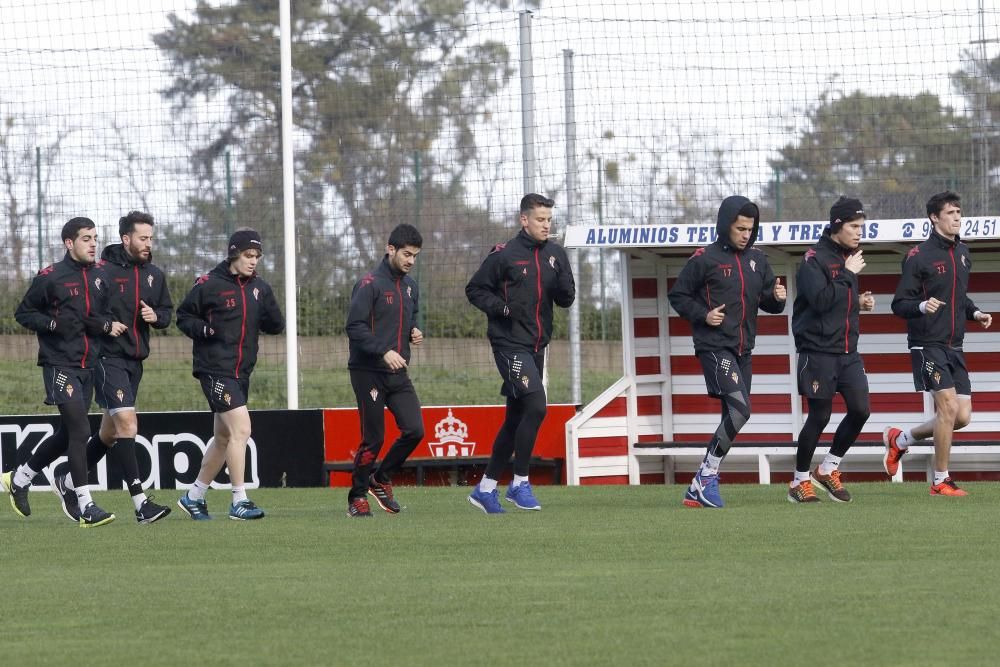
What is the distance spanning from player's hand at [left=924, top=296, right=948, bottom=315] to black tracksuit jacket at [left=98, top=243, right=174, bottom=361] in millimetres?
4990

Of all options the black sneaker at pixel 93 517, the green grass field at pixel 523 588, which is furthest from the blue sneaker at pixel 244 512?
the black sneaker at pixel 93 517

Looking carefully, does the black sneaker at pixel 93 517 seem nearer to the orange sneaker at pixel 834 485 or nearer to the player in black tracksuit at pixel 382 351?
the player in black tracksuit at pixel 382 351

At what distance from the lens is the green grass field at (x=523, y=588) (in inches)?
227

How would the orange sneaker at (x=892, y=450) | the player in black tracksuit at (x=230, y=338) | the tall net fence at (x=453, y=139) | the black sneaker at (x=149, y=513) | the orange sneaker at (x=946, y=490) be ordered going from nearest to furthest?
the black sneaker at (x=149, y=513) → the player in black tracksuit at (x=230, y=338) → the orange sneaker at (x=946, y=490) → the orange sneaker at (x=892, y=450) → the tall net fence at (x=453, y=139)

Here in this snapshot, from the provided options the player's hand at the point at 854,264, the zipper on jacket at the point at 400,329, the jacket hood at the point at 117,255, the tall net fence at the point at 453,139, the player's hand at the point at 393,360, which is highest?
the tall net fence at the point at 453,139

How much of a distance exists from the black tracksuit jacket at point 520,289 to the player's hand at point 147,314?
2.05 metres

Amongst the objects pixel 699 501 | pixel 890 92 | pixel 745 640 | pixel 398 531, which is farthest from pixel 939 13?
pixel 745 640

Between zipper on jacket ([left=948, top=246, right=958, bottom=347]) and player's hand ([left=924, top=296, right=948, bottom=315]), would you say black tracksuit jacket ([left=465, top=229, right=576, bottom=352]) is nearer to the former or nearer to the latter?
player's hand ([left=924, top=296, right=948, bottom=315])

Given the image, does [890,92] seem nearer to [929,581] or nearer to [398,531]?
[398,531]

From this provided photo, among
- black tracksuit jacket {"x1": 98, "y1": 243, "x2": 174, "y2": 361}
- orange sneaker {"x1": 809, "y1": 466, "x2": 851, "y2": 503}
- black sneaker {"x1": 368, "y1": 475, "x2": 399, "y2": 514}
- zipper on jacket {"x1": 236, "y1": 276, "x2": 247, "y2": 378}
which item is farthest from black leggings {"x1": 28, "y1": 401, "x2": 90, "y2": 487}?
orange sneaker {"x1": 809, "y1": 466, "x2": 851, "y2": 503}

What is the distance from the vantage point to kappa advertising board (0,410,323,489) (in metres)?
15.2

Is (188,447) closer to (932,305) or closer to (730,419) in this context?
(730,419)

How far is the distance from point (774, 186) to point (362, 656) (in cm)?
1328

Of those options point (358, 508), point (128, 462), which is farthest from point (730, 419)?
point (128, 462)
